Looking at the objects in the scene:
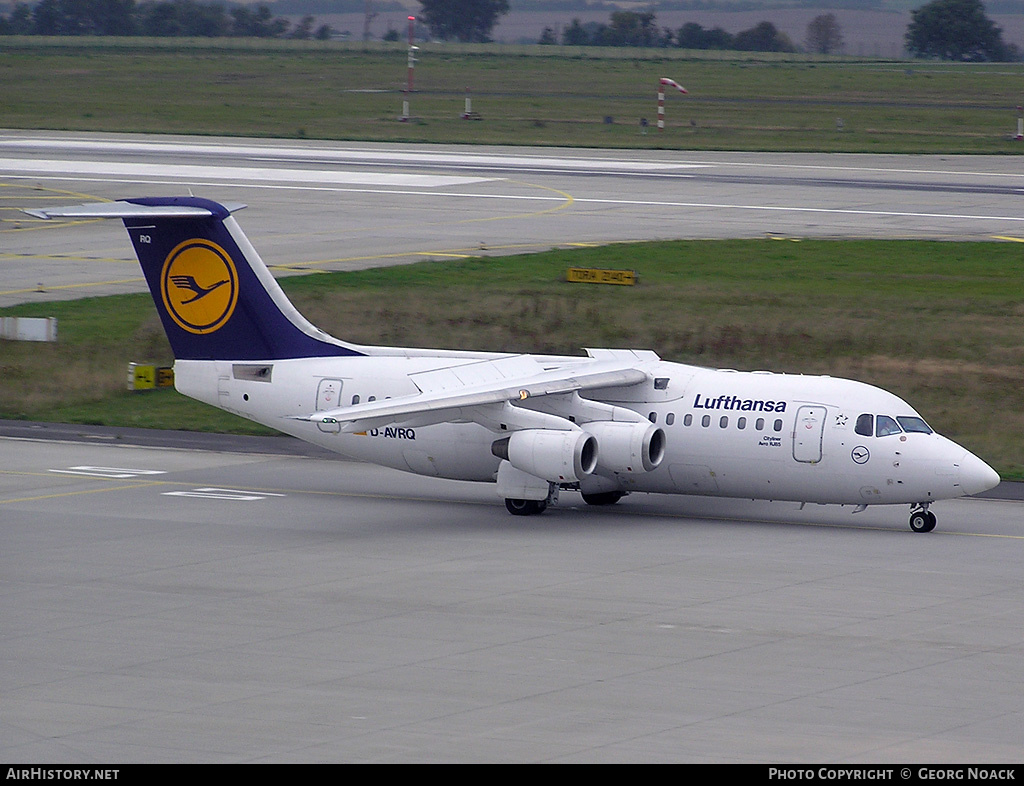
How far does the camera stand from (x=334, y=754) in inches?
707

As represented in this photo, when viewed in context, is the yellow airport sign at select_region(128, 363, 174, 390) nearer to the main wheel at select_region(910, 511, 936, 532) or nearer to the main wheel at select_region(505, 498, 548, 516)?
the main wheel at select_region(505, 498, 548, 516)

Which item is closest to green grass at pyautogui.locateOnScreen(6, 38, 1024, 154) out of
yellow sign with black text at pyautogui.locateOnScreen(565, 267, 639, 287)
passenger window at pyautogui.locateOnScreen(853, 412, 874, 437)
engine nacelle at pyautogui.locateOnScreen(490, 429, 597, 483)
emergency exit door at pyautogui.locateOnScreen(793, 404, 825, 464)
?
yellow sign with black text at pyautogui.locateOnScreen(565, 267, 639, 287)

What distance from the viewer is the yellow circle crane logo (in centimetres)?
3541

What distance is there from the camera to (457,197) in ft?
258

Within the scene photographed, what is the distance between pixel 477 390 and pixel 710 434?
15.2 ft

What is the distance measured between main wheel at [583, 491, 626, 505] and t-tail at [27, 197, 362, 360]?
5.94 metres

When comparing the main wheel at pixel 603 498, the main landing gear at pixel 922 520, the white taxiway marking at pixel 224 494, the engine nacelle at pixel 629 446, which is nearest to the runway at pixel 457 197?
the white taxiway marking at pixel 224 494

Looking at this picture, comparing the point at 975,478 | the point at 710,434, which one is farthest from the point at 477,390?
the point at 975,478

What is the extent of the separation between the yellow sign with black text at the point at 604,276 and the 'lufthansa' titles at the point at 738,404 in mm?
25099

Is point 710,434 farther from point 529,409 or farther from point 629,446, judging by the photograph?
point 529,409

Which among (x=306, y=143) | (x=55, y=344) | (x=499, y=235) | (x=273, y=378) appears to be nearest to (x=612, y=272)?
(x=499, y=235)

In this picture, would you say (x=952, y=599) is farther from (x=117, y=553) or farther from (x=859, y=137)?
(x=859, y=137)

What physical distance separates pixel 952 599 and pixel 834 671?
5.09 metres

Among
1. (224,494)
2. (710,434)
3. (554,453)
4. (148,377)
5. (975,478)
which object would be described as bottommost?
(224,494)
